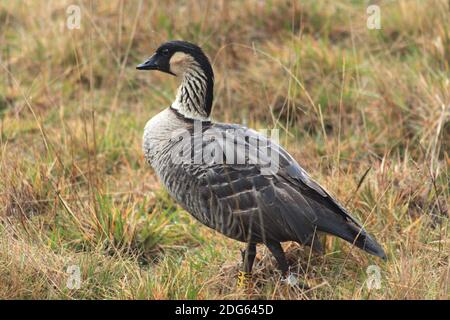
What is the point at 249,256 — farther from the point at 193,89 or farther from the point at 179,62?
the point at 179,62

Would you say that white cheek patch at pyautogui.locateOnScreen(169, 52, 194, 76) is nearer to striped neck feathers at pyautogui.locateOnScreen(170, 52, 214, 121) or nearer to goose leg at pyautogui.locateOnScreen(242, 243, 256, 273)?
striped neck feathers at pyautogui.locateOnScreen(170, 52, 214, 121)

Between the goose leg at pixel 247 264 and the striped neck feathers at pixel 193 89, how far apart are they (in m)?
0.91

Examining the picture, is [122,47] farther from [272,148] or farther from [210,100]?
[272,148]

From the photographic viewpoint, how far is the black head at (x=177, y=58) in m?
5.04

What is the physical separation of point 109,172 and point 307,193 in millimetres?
1998

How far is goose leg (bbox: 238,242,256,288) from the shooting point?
4441mm

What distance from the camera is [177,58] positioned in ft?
16.8

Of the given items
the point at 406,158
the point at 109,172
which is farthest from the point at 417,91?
the point at 109,172

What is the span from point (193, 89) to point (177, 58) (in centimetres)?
21


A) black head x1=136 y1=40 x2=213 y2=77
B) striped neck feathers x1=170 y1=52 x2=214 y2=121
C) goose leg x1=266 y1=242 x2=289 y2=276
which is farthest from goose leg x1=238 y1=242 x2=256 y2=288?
black head x1=136 y1=40 x2=213 y2=77

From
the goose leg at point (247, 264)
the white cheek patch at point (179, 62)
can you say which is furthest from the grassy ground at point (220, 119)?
the white cheek patch at point (179, 62)

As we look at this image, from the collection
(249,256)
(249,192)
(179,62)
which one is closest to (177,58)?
(179,62)

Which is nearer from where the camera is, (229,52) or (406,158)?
(406,158)

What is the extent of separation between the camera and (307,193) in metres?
4.51
